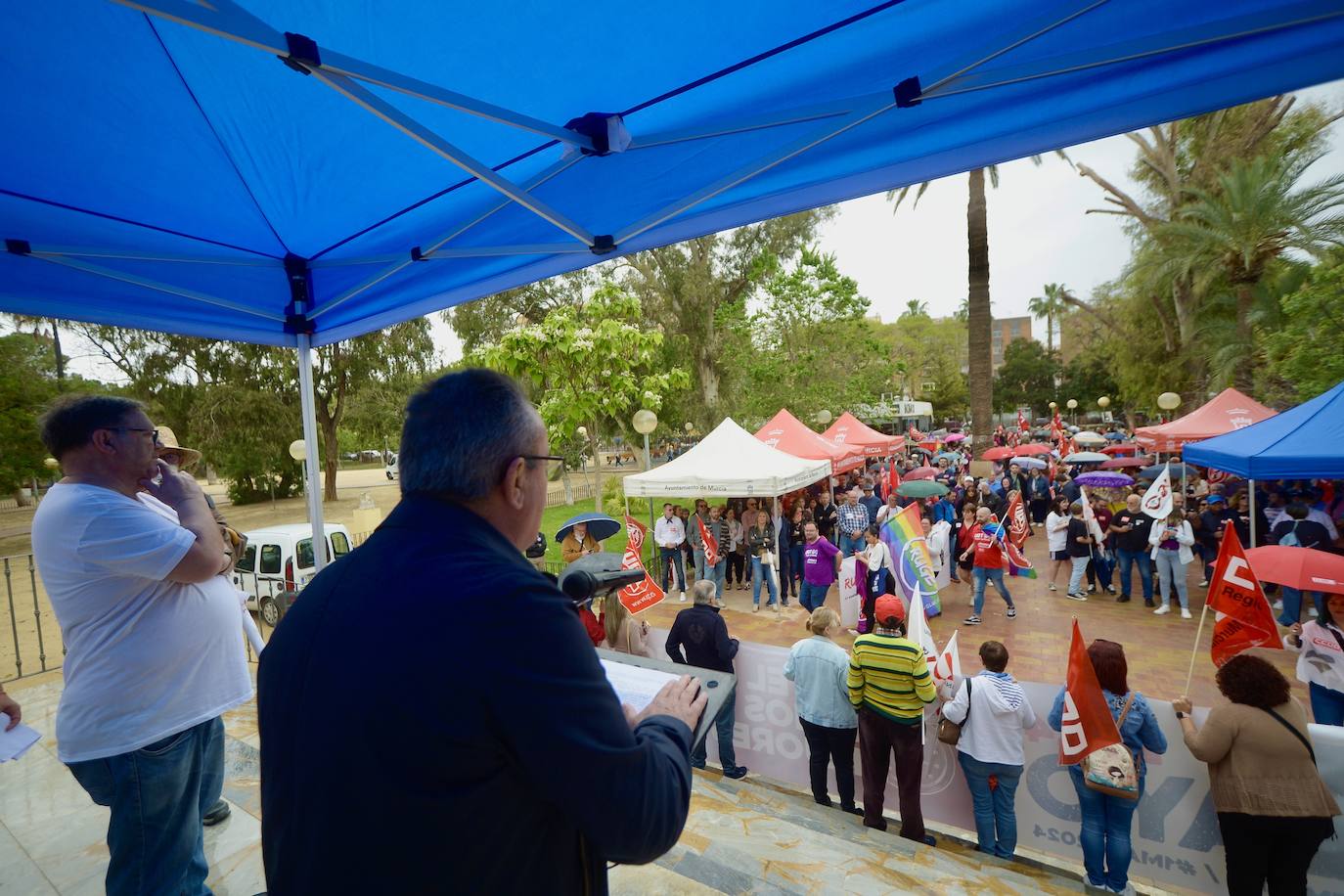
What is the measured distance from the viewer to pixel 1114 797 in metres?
3.86

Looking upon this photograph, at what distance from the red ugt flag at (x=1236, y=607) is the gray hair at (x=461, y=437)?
5655 millimetres

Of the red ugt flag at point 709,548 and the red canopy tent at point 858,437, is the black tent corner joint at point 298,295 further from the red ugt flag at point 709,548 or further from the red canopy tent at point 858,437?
the red canopy tent at point 858,437

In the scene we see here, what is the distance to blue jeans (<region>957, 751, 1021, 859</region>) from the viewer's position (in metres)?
4.28

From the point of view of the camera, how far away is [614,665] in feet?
5.38

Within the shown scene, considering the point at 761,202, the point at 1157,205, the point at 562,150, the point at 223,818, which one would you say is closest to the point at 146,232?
the point at 562,150

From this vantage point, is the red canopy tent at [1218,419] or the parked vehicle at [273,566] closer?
the parked vehicle at [273,566]

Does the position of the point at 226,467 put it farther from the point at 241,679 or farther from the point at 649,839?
the point at 649,839

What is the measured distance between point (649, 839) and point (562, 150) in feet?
7.30

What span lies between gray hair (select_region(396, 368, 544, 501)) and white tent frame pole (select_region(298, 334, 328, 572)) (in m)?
3.21

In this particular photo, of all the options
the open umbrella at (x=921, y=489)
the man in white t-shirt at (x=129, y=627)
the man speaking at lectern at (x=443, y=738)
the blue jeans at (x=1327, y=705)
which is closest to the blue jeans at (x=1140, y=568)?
the open umbrella at (x=921, y=489)

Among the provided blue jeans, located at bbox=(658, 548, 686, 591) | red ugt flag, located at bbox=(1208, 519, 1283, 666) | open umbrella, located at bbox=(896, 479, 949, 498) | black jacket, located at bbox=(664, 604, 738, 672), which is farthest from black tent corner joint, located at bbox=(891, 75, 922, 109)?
open umbrella, located at bbox=(896, 479, 949, 498)

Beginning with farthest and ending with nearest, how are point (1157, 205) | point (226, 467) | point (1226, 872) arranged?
point (1157, 205) → point (226, 467) → point (1226, 872)

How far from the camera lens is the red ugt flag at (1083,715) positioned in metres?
3.77

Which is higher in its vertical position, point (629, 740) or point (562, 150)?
point (562, 150)
